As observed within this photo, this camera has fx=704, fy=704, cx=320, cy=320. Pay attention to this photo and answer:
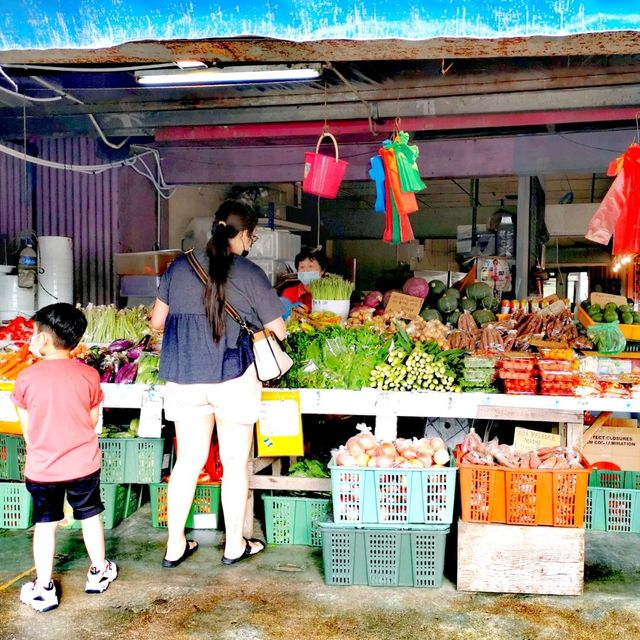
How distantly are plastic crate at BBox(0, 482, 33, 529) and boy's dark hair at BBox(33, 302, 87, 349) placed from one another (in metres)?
1.70

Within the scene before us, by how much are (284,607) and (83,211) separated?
18.8 ft

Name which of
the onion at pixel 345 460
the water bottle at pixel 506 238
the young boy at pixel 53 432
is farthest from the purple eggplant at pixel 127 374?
the water bottle at pixel 506 238

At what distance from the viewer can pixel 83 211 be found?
8023mm

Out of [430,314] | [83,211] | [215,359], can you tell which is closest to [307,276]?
[430,314]

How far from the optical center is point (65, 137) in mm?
7633

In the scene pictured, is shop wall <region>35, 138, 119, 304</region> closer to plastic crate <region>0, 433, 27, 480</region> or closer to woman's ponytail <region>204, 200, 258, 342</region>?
plastic crate <region>0, 433, 27, 480</region>

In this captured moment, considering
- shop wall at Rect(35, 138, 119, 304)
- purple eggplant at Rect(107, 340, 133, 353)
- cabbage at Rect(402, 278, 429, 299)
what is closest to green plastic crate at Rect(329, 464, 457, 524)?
purple eggplant at Rect(107, 340, 133, 353)

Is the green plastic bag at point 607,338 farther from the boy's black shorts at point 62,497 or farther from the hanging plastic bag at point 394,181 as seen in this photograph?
the boy's black shorts at point 62,497

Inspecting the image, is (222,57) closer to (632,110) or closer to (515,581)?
(515,581)

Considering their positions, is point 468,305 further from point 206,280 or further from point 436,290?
point 206,280

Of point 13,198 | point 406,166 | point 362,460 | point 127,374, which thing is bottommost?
point 362,460

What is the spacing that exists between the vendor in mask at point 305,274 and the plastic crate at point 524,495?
9.33ft

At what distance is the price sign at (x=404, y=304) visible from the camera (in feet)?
19.7

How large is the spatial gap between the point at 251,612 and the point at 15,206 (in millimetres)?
6144
